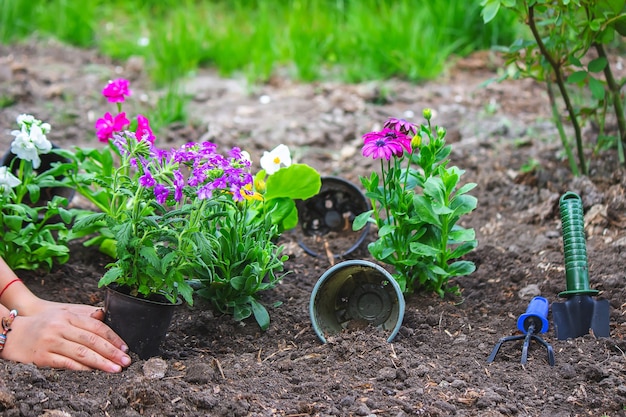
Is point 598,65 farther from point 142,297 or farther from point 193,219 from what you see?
point 142,297

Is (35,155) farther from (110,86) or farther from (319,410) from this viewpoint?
(319,410)

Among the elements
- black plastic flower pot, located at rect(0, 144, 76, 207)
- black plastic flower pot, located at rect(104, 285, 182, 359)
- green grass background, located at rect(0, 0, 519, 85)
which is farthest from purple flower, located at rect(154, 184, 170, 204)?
green grass background, located at rect(0, 0, 519, 85)

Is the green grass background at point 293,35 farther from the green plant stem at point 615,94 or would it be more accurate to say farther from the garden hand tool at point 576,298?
the garden hand tool at point 576,298

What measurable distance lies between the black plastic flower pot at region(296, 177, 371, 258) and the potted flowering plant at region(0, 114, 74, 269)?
86 cm

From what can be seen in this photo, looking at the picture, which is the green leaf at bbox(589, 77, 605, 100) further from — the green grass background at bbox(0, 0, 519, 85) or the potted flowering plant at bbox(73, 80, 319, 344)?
the green grass background at bbox(0, 0, 519, 85)

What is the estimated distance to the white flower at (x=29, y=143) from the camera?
8.07ft

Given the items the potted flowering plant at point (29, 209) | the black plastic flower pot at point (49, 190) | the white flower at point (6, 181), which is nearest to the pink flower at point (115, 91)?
the potted flowering plant at point (29, 209)

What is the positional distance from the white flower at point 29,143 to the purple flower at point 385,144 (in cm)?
104

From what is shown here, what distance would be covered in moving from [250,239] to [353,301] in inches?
14.6

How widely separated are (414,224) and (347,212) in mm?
629

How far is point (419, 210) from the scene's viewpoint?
7.67 feet

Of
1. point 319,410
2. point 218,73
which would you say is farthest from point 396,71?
point 319,410

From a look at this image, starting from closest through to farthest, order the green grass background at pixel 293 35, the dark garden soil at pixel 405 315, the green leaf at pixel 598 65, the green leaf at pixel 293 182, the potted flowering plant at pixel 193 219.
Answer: the dark garden soil at pixel 405 315 < the potted flowering plant at pixel 193 219 < the green leaf at pixel 293 182 < the green leaf at pixel 598 65 < the green grass background at pixel 293 35

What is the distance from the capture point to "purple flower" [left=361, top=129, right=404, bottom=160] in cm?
222
